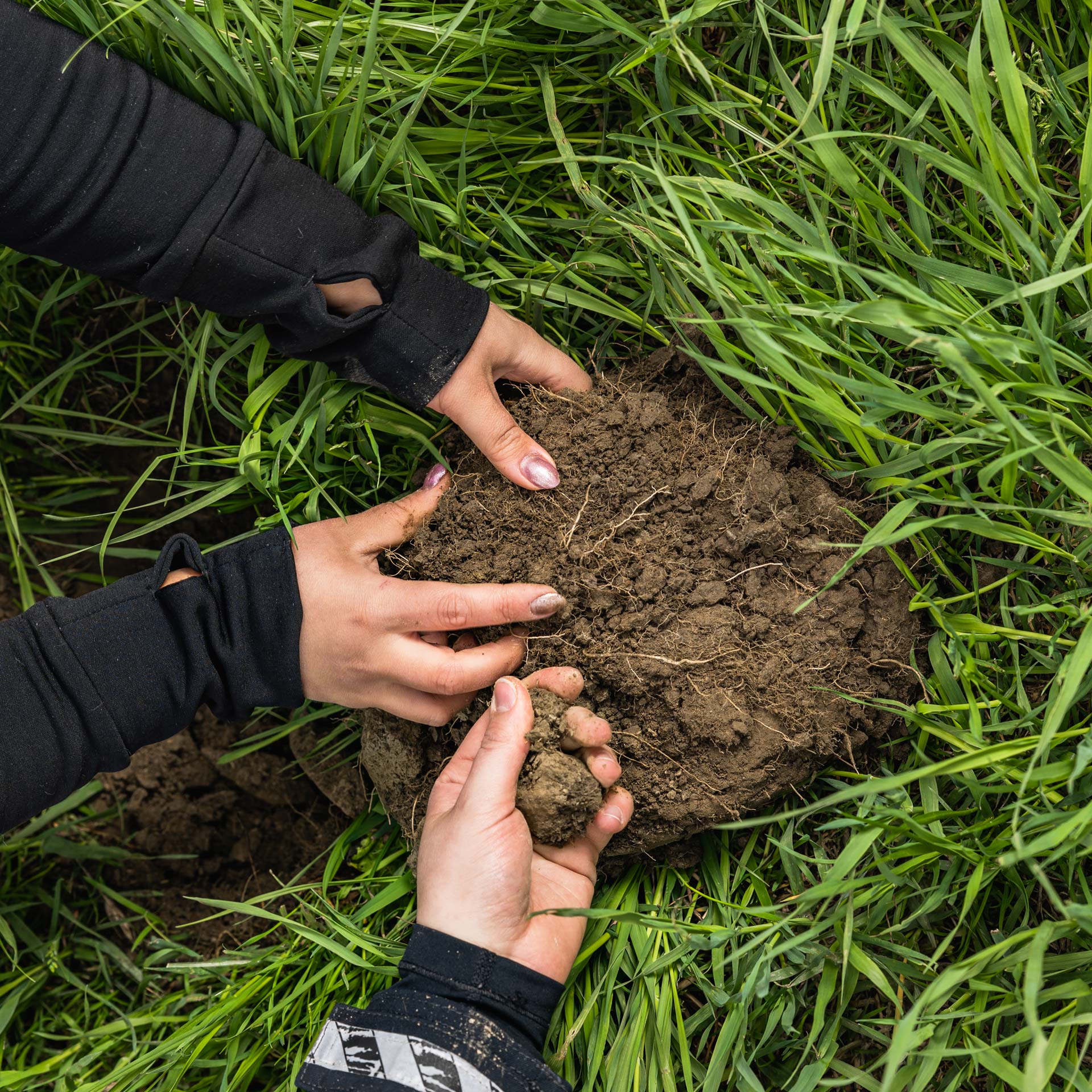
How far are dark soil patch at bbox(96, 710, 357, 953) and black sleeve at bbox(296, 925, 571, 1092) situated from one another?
1.52 feet

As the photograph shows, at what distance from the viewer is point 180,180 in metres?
1.20

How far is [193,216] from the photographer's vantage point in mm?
1207

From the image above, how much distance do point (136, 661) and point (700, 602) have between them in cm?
85

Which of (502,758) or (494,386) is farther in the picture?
(494,386)

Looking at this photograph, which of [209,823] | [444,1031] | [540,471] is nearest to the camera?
[444,1031]

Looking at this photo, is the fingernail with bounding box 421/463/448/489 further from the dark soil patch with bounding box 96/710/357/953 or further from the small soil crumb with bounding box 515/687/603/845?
the dark soil patch with bounding box 96/710/357/953

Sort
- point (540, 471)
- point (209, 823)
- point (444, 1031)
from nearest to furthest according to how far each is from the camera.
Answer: point (444, 1031) < point (540, 471) < point (209, 823)

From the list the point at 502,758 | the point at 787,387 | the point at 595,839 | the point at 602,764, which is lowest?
the point at 595,839

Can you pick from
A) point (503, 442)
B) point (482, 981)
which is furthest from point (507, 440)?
point (482, 981)

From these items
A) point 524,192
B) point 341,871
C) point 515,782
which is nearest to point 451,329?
point 524,192

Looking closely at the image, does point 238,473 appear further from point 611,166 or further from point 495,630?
point 611,166

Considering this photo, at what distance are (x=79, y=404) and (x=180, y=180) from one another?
26.2 inches

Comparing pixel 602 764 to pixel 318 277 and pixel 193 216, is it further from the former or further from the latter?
pixel 193 216

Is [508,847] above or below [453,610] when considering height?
below
